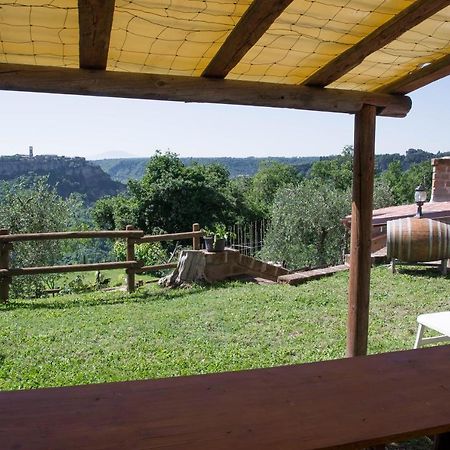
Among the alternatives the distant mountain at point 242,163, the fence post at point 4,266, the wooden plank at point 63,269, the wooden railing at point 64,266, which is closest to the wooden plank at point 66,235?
the wooden railing at point 64,266

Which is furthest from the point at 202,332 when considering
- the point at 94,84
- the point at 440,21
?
the point at 440,21

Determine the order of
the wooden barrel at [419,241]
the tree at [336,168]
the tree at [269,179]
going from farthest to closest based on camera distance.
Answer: the tree at [269,179]
the tree at [336,168]
the wooden barrel at [419,241]

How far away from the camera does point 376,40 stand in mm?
2180

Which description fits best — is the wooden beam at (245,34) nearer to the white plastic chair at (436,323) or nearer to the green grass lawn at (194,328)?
the white plastic chair at (436,323)

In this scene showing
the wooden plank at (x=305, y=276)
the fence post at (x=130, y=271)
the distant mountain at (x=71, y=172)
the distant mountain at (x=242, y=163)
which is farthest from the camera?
the distant mountain at (x=71, y=172)

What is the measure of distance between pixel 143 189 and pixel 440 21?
22.9 meters

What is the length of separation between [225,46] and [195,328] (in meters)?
3.22

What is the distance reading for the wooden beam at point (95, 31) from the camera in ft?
5.66

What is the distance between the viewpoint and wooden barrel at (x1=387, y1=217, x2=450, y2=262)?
6.18m

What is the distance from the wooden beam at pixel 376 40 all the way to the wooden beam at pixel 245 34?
1.76 ft

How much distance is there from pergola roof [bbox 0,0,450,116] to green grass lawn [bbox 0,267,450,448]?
2.12 metres

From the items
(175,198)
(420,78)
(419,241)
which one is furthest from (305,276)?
(175,198)

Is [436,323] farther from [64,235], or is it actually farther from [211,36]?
[64,235]

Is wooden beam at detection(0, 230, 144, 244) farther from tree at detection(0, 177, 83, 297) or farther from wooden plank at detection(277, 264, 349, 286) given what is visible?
tree at detection(0, 177, 83, 297)
